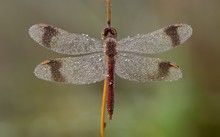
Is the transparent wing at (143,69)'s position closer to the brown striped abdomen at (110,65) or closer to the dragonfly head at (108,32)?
the brown striped abdomen at (110,65)

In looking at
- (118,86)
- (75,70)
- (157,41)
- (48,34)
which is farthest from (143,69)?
(118,86)

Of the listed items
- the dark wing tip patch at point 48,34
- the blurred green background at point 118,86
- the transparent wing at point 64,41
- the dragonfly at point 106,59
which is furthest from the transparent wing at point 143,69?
the blurred green background at point 118,86

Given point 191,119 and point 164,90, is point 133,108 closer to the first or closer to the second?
point 164,90

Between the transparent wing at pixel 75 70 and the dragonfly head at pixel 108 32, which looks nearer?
the dragonfly head at pixel 108 32

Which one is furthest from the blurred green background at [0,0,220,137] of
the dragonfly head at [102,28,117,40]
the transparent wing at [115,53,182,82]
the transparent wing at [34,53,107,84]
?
the dragonfly head at [102,28,117,40]

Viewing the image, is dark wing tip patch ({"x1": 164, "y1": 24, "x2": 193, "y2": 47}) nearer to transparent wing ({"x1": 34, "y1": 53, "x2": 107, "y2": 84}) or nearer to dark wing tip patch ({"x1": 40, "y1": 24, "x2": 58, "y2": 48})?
transparent wing ({"x1": 34, "y1": 53, "x2": 107, "y2": 84})

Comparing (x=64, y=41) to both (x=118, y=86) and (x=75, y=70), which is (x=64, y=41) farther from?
(x=118, y=86)

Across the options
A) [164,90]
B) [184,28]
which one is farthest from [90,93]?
[184,28]
